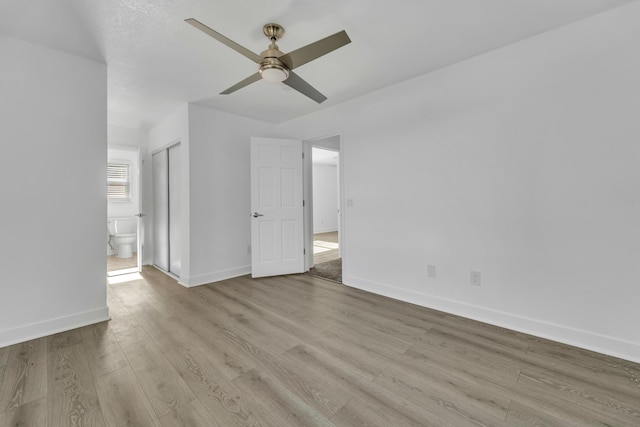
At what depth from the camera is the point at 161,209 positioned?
14.0 ft

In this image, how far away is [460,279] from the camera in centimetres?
247

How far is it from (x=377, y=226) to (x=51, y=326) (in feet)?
10.5

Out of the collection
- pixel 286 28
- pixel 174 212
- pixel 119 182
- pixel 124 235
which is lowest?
pixel 124 235

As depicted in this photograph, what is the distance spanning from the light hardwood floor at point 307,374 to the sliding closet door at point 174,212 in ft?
4.54

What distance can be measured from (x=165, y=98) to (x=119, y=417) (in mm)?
3282

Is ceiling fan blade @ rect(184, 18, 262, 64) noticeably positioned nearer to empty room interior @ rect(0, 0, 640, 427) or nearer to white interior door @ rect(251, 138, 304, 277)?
empty room interior @ rect(0, 0, 640, 427)

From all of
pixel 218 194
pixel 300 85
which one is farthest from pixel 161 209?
pixel 300 85

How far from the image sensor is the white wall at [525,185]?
1802 millimetres

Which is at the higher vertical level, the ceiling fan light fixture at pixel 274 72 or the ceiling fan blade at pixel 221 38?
the ceiling fan blade at pixel 221 38

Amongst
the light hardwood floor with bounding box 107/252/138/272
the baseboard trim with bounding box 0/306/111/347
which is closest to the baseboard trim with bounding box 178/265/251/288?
the baseboard trim with bounding box 0/306/111/347

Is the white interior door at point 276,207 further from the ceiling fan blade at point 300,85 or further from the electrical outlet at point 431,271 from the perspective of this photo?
the electrical outlet at point 431,271

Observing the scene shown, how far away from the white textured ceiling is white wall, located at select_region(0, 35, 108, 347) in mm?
258

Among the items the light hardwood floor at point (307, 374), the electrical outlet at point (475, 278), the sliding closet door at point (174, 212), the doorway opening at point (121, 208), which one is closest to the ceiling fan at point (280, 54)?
the light hardwood floor at point (307, 374)

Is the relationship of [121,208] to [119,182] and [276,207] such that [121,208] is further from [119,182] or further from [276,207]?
[276,207]
